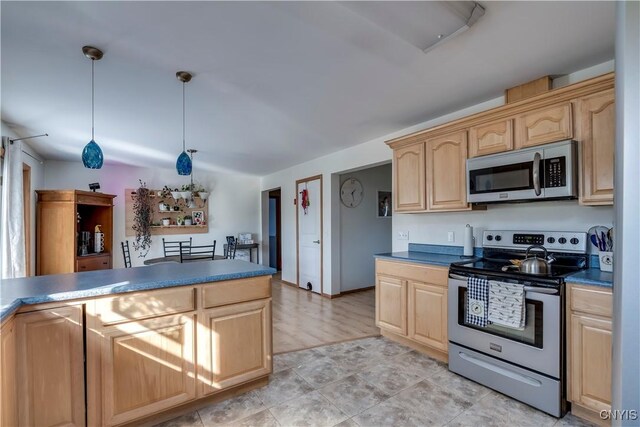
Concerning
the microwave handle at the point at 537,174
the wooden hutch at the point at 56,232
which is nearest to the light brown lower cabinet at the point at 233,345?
the microwave handle at the point at 537,174

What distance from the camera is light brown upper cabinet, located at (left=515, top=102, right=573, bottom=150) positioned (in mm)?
2158

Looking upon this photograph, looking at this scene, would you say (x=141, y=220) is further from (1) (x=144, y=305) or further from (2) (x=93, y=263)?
(1) (x=144, y=305)

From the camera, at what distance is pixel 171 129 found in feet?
12.1

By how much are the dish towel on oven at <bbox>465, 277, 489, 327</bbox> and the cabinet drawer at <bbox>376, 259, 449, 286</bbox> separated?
289 mm

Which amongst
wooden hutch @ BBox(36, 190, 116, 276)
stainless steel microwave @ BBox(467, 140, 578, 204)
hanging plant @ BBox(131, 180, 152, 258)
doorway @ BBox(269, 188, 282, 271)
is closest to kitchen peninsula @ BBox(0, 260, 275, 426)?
stainless steel microwave @ BBox(467, 140, 578, 204)

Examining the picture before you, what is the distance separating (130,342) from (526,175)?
2931mm

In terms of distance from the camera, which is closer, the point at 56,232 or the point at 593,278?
the point at 593,278

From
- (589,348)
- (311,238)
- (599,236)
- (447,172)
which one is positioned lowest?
(589,348)

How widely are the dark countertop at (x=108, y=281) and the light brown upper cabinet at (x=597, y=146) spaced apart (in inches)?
89.6

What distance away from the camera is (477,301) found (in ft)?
7.48

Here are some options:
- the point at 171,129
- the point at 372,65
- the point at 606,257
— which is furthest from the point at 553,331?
the point at 171,129

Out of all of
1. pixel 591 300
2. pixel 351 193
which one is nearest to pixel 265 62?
pixel 591 300

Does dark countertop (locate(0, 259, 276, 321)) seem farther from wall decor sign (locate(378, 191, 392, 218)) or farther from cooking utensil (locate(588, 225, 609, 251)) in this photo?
wall decor sign (locate(378, 191, 392, 218))

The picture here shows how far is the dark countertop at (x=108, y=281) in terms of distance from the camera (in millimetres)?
1559
